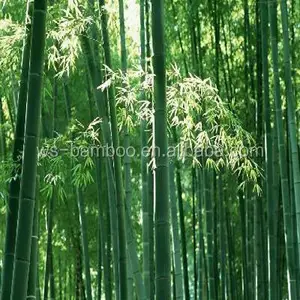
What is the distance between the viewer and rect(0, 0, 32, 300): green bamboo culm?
9.50 feet

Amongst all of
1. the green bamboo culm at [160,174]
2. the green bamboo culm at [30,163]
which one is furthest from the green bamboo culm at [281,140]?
the green bamboo culm at [30,163]

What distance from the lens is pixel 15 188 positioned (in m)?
3.03

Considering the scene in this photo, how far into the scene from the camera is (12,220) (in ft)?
9.52

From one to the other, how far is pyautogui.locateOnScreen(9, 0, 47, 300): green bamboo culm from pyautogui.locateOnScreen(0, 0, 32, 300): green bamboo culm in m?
0.50

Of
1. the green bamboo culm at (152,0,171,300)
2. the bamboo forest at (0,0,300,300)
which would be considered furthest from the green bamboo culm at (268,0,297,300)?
the green bamboo culm at (152,0,171,300)

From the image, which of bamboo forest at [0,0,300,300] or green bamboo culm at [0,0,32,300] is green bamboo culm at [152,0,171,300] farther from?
green bamboo culm at [0,0,32,300]

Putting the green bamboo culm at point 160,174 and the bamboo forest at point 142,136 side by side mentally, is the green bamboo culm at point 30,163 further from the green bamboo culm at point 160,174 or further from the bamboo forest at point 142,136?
the green bamboo culm at point 160,174

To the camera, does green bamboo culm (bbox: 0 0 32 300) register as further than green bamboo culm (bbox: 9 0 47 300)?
Yes

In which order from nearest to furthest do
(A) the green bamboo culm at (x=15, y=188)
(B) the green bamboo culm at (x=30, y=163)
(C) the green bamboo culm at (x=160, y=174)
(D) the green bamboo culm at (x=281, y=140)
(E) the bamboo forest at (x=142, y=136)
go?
(B) the green bamboo culm at (x=30, y=163)
(C) the green bamboo culm at (x=160, y=174)
(E) the bamboo forest at (x=142, y=136)
(A) the green bamboo culm at (x=15, y=188)
(D) the green bamboo culm at (x=281, y=140)

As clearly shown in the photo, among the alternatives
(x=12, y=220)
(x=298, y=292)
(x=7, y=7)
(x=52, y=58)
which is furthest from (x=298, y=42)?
(x=12, y=220)

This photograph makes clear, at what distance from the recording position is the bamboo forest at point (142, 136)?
266 cm

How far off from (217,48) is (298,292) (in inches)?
88.8

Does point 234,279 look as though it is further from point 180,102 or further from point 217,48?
point 180,102

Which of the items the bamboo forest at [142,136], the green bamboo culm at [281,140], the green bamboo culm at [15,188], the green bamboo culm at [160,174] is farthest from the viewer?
the green bamboo culm at [281,140]
